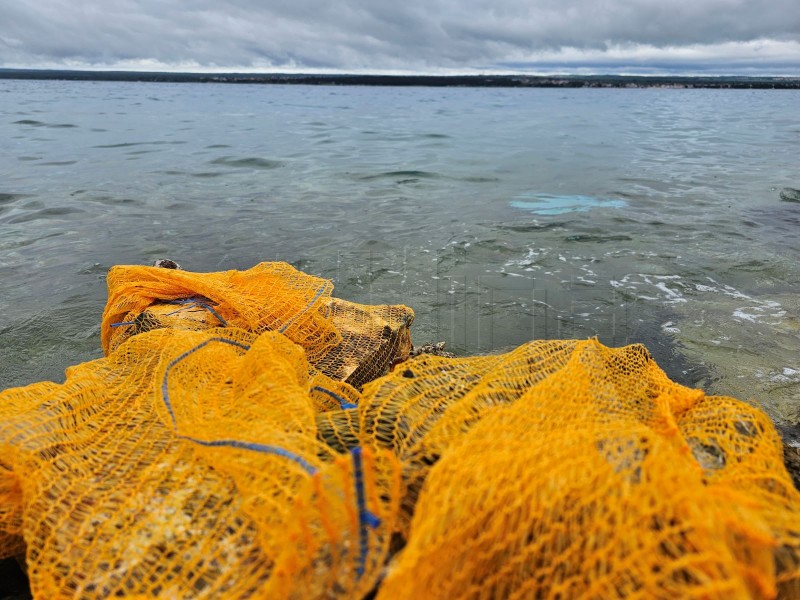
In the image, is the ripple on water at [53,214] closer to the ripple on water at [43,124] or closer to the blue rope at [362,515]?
the blue rope at [362,515]

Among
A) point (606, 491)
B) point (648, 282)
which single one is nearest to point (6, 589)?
point (606, 491)

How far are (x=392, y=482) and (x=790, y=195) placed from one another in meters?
14.3

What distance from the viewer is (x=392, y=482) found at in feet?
5.66

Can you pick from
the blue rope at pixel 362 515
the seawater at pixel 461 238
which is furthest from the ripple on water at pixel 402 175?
the blue rope at pixel 362 515

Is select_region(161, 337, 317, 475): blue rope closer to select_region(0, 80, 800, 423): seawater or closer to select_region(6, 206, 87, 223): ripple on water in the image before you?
select_region(0, 80, 800, 423): seawater

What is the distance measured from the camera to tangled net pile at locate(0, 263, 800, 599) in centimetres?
143

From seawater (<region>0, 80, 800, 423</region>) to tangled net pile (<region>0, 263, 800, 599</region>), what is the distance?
2839mm

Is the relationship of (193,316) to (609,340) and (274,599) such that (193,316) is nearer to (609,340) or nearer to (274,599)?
(274,599)

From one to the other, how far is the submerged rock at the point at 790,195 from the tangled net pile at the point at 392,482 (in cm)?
1175

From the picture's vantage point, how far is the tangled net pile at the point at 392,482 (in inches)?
56.5

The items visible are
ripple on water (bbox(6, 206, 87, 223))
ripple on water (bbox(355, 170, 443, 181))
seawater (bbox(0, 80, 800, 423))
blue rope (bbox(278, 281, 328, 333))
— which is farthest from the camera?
ripple on water (bbox(355, 170, 443, 181))

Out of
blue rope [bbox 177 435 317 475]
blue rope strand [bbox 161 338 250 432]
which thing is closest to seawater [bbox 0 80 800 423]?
blue rope strand [bbox 161 338 250 432]

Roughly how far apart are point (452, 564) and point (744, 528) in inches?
30.4

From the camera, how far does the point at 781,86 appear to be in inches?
4178
